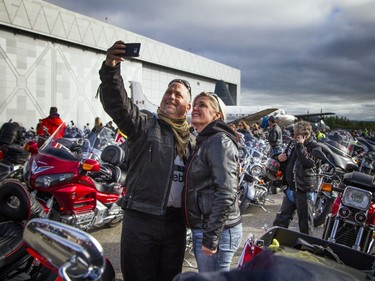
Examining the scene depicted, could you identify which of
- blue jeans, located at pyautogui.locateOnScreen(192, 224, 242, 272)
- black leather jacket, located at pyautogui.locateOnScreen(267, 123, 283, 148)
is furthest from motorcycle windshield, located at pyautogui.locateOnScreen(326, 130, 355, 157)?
blue jeans, located at pyautogui.locateOnScreen(192, 224, 242, 272)

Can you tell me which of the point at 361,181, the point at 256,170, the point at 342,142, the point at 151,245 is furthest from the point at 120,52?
the point at 342,142

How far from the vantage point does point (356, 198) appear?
10.2 ft

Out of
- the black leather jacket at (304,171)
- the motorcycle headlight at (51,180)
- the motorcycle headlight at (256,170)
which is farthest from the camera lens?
the motorcycle headlight at (256,170)

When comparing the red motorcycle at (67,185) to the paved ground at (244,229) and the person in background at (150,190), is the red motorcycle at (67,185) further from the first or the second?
the person in background at (150,190)

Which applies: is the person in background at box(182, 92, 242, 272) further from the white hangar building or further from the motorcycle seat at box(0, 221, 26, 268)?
the white hangar building

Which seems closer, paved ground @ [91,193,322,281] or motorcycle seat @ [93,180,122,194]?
paved ground @ [91,193,322,281]

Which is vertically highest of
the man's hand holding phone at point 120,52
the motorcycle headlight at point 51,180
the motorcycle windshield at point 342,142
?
the man's hand holding phone at point 120,52

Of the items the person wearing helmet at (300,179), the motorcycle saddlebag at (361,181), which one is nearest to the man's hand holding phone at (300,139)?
the person wearing helmet at (300,179)

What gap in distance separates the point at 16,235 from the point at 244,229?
13.1 feet

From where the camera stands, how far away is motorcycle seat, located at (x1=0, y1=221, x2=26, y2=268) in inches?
88.7

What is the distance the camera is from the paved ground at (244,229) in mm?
4127

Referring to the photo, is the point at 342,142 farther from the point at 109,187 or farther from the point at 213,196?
the point at 213,196

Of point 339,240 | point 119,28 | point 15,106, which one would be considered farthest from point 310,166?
point 119,28

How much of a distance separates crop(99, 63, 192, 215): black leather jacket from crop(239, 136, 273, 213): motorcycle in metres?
3.15
